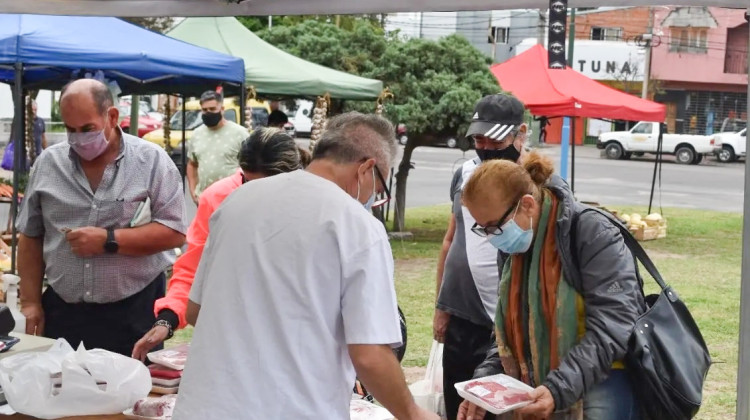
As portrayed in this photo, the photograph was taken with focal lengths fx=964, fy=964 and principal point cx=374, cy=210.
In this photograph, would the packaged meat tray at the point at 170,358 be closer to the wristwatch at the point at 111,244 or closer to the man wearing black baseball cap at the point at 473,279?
the wristwatch at the point at 111,244

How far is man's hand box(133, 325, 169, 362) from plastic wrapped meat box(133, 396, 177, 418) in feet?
1.16

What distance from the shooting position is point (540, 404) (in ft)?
8.82

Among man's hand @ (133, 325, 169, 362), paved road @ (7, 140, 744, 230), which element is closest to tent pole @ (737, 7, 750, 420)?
man's hand @ (133, 325, 169, 362)

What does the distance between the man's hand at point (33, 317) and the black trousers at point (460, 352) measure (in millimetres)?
1623

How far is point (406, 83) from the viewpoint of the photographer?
1270cm

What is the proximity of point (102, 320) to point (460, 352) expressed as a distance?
4.69ft

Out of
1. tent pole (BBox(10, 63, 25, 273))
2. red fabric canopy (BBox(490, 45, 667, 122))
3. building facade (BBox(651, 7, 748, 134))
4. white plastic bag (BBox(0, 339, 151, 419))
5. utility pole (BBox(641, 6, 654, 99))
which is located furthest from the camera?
building facade (BBox(651, 7, 748, 134))

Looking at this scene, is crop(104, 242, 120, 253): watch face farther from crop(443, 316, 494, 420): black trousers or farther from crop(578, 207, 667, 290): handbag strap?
crop(578, 207, 667, 290): handbag strap

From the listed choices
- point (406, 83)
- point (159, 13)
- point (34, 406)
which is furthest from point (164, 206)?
point (406, 83)

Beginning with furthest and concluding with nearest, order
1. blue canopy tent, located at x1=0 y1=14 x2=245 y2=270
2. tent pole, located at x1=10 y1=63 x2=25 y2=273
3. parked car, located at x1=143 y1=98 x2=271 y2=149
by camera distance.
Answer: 1. parked car, located at x1=143 y1=98 x2=271 y2=149
2. blue canopy tent, located at x1=0 y1=14 x2=245 y2=270
3. tent pole, located at x1=10 y1=63 x2=25 y2=273

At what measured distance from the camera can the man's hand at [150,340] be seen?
3301 mm

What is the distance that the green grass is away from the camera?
22.7ft

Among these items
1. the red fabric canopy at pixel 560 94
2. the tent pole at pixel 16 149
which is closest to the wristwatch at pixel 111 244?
the tent pole at pixel 16 149

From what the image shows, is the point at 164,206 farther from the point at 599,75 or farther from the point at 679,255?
the point at 599,75
